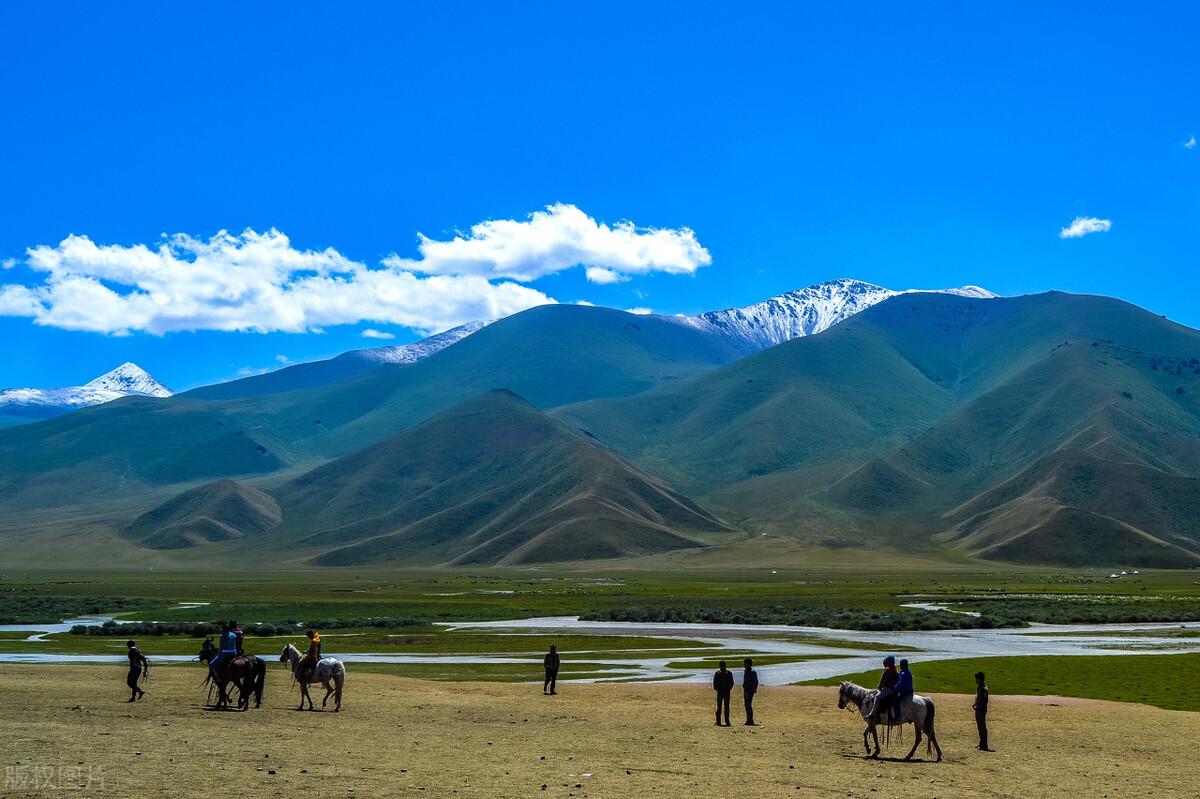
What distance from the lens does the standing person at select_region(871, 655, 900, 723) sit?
31.8m

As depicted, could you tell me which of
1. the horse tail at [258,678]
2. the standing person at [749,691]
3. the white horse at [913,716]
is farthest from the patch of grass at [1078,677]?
the horse tail at [258,678]

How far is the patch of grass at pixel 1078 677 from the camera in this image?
47.9 m

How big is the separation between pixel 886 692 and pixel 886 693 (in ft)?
0.16

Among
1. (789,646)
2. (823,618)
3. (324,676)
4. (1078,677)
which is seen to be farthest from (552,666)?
(823,618)

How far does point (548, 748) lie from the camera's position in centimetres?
3130

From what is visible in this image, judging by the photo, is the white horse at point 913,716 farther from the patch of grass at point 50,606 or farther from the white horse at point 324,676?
the patch of grass at point 50,606

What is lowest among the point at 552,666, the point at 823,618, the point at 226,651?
the point at 823,618

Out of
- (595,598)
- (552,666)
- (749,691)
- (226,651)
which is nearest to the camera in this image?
(749,691)

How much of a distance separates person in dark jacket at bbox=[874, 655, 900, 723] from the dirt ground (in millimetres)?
1526

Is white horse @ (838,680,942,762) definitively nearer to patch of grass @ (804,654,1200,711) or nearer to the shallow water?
patch of grass @ (804,654,1200,711)

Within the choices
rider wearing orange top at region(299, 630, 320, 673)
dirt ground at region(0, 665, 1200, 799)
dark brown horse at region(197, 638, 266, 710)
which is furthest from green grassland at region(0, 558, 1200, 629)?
dark brown horse at region(197, 638, 266, 710)

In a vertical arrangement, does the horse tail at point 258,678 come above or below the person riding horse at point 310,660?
below

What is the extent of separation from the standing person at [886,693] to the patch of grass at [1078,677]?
17.7 metres

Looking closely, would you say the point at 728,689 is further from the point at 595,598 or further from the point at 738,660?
the point at 595,598
